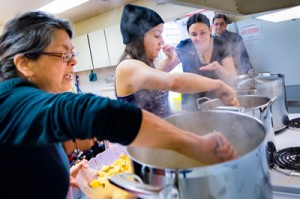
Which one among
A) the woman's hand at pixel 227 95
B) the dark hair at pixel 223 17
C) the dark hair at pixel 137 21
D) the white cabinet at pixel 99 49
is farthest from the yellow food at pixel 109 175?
the white cabinet at pixel 99 49

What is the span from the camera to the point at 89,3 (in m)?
2.78

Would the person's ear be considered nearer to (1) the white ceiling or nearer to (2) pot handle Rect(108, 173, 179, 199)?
(2) pot handle Rect(108, 173, 179, 199)

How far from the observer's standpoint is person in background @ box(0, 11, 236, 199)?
13.8 inches

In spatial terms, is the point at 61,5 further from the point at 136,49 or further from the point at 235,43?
the point at 136,49

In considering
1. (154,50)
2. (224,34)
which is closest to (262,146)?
(154,50)

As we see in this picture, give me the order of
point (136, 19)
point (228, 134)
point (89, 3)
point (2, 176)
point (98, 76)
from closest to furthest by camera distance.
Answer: point (2, 176) → point (228, 134) → point (136, 19) → point (89, 3) → point (98, 76)

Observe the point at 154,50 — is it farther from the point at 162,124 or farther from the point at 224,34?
the point at 224,34

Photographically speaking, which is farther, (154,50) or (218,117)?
(154,50)

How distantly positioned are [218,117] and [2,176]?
1.69 ft

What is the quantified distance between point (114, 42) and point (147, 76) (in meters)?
2.41

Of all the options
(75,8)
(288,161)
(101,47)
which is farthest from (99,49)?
(288,161)

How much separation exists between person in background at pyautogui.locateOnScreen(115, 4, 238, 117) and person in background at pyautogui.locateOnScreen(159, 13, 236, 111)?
0.32 m

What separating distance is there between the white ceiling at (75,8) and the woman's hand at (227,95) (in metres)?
2.22

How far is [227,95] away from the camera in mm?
803
